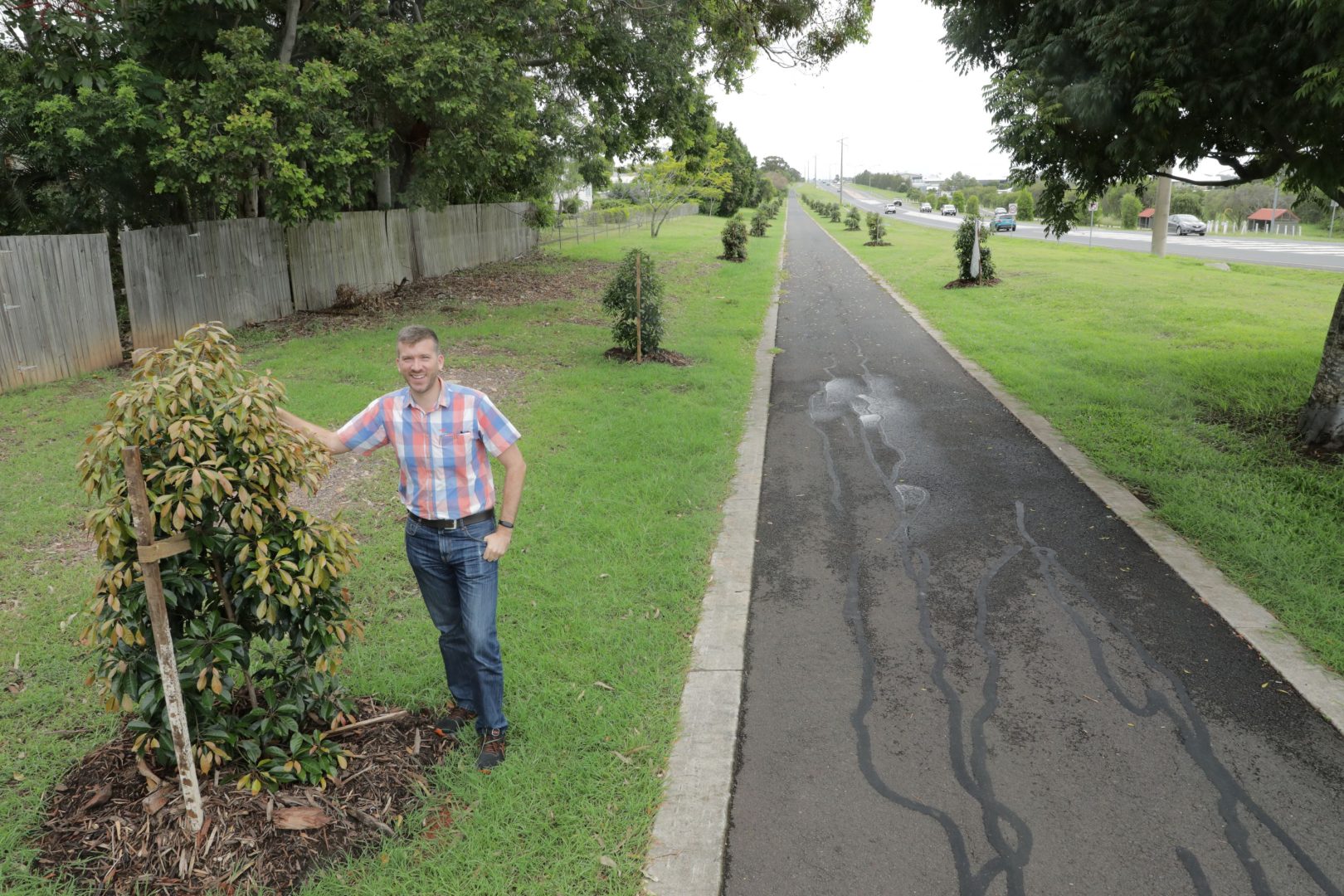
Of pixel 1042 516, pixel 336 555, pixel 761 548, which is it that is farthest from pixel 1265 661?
pixel 336 555

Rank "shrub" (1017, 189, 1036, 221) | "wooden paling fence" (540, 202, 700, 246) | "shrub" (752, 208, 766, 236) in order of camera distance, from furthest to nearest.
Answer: "shrub" (1017, 189, 1036, 221), "shrub" (752, 208, 766, 236), "wooden paling fence" (540, 202, 700, 246)

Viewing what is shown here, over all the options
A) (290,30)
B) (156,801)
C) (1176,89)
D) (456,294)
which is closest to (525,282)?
(456,294)

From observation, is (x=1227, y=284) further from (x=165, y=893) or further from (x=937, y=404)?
(x=165, y=893)

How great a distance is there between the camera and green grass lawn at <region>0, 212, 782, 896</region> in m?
3.18

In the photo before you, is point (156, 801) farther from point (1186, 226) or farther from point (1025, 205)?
point (1025, 205)

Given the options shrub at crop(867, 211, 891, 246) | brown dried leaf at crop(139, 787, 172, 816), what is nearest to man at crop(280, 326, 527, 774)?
brown dried leaf at crop(139, 787, 172, 816)

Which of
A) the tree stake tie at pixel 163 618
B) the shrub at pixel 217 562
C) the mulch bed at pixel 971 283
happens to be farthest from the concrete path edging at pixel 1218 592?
the mulch bed at pixel 971 283

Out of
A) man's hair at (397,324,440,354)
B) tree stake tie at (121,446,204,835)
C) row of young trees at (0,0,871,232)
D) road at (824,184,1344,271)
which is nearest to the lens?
tree stake tie at (121,446,204,835)

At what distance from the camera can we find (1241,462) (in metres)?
7.34

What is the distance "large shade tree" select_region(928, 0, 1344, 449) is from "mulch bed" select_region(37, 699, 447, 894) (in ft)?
22.2

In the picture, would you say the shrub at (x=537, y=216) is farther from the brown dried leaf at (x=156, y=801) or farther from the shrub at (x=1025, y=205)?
the shrub at (x=1025, y=205)

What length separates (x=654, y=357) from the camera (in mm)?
11961

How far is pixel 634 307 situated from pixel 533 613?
7394mm

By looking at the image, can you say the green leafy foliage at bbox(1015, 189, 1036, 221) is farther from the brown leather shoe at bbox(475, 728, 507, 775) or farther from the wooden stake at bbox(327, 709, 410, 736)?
the wooden stake at bbox(327, 709, 410, 736)
